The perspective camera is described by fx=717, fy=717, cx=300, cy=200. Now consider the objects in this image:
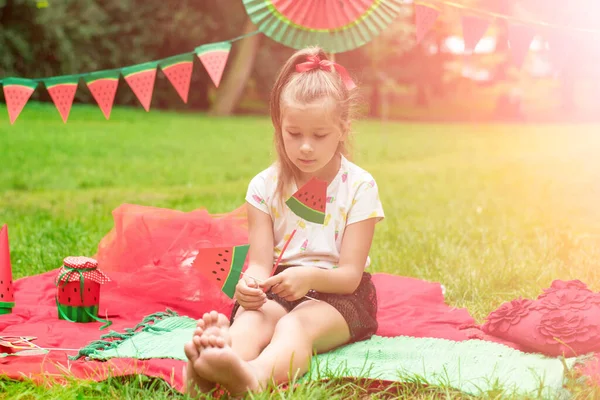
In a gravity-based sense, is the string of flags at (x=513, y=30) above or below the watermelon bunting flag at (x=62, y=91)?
above

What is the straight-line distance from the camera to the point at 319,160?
241cm

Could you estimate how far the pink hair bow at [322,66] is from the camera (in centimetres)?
250

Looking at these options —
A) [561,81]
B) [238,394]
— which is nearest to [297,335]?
[238,394]

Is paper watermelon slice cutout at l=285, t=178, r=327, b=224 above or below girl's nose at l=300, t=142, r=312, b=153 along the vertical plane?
below

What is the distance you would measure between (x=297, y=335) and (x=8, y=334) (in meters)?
1.13

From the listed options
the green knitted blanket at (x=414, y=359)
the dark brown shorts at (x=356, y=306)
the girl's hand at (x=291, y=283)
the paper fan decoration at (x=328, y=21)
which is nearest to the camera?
the green knitted blanket at (x=414, y=359)

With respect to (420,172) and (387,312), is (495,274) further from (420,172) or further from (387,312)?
(420,172)

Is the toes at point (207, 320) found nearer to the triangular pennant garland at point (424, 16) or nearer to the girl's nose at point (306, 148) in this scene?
the girl's nose at point (306, 148)

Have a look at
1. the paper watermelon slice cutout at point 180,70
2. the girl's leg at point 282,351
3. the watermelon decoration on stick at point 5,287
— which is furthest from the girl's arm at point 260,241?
the paper watermelon slice cutout at point 180,70

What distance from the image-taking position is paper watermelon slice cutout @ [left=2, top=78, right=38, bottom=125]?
11.1 feet

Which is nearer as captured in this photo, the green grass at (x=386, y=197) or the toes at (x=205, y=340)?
the toes at (x=205, y=340)

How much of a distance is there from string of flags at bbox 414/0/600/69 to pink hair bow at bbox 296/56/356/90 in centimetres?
77

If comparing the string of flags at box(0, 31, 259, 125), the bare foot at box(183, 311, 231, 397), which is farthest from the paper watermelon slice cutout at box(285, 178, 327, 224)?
the string of flags at box(0, 31, 259, 125)

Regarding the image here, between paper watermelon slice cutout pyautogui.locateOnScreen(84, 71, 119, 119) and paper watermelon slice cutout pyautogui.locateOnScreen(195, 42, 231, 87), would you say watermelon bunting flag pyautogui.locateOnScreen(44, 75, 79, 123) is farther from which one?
paper watermelon slice cutout pyautogui.locateOnScreen(195, 42, 231, 87)
